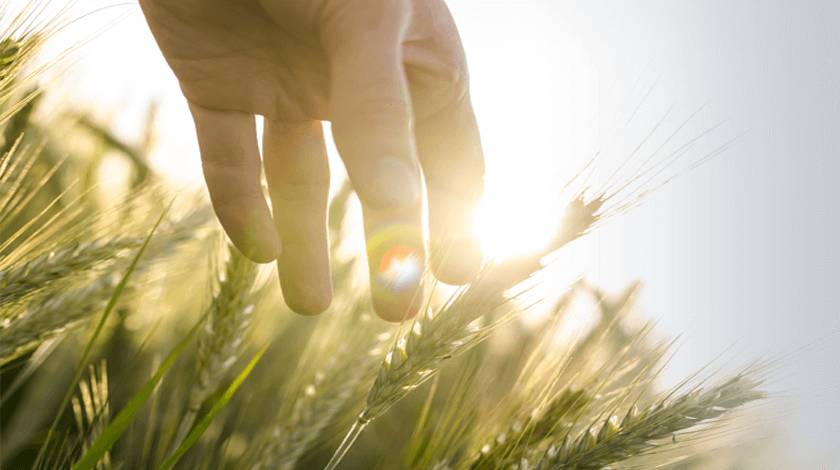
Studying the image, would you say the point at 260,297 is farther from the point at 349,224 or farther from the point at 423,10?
the point at 349,224

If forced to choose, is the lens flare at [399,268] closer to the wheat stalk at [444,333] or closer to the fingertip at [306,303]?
the wheat stalk at [444,333]

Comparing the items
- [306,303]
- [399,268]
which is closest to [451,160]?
[306,303]

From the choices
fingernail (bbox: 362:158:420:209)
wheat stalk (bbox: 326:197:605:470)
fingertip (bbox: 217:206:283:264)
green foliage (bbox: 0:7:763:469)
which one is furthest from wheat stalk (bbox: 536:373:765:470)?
fingertip (bbox: 217:206:283:264)

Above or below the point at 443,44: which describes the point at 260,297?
below

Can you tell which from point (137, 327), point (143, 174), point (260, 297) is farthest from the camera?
point (143, 174)

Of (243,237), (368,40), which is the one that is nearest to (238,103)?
(243,237)

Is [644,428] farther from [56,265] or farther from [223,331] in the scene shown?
[56,265]

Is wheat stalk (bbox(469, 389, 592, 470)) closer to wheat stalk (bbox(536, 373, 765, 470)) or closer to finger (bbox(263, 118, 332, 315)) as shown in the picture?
wheat stalk (bbox(536, 373, 765, 470))
